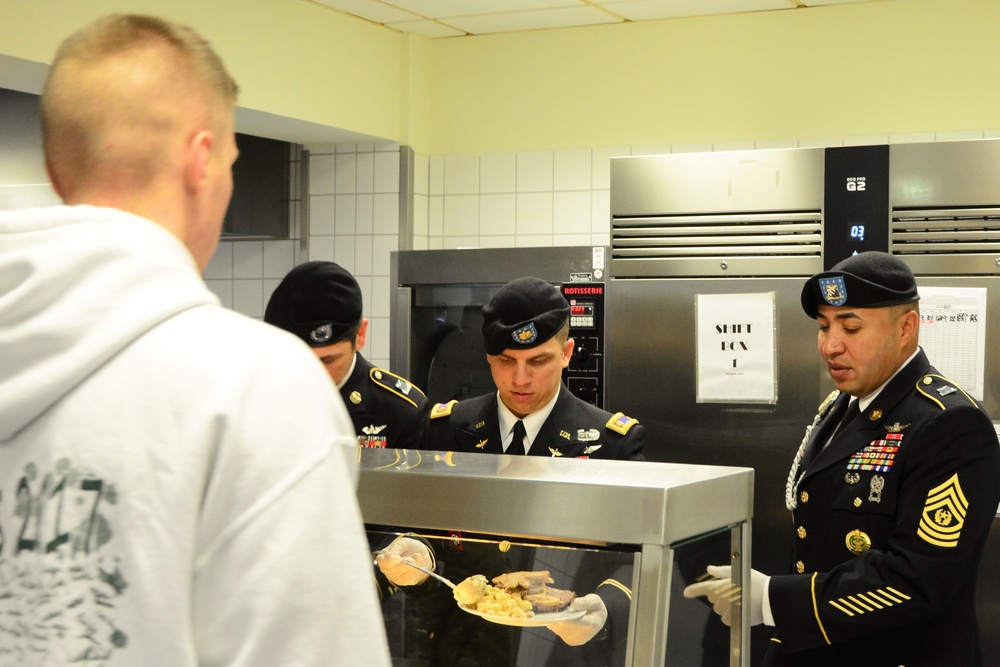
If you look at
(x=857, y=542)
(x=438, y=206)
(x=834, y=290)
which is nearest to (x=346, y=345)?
(x=834, y=290)

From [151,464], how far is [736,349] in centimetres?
307

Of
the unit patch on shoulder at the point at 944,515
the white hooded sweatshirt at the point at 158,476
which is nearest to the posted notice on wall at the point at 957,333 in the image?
the unit patch on shoulder at the point at 944,515

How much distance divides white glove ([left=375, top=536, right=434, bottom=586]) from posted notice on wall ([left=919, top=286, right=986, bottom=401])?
7.68ft

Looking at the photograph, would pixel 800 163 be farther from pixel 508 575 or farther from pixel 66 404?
pixel 66 404

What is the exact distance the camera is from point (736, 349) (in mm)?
3713

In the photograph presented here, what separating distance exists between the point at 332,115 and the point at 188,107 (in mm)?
3961

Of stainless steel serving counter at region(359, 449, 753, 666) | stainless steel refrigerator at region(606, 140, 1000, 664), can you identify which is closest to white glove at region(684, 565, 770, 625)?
stainless steel serving counter at region(359, 449, 753, 666)

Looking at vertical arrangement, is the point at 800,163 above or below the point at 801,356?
above

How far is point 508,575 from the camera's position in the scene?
1572 millimetres

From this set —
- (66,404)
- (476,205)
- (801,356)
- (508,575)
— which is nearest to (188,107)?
(66,404)

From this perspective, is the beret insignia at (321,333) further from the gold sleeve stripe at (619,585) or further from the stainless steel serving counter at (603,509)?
the gold sleeve stripe at (619,585)

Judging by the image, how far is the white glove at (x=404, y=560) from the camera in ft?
5.31

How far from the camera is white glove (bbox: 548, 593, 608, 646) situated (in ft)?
4.94

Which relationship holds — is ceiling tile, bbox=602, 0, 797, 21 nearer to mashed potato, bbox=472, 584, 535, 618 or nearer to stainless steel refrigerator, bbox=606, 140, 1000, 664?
stainless steel refrigerator, bbox=606, 140, 1000, 664
